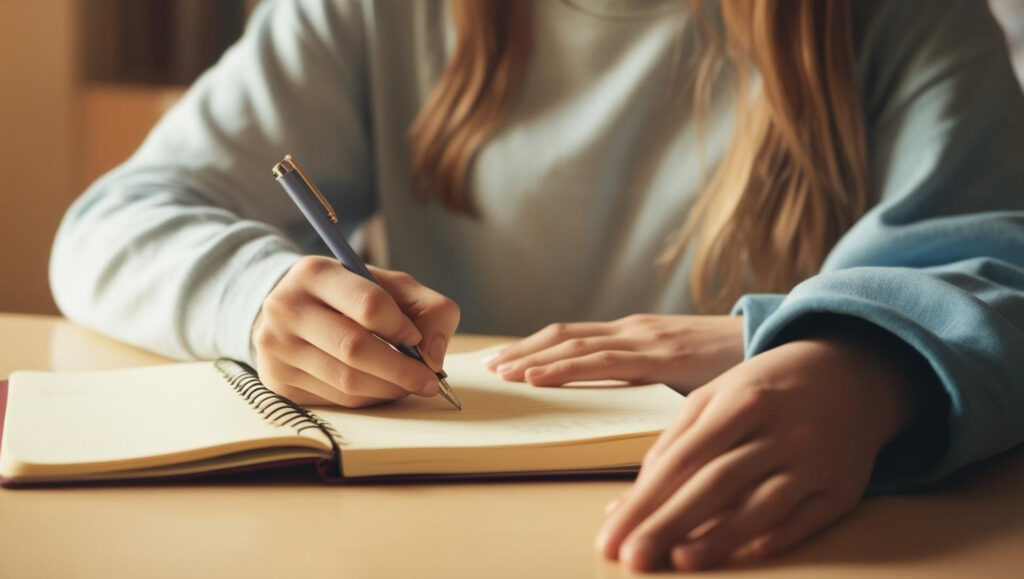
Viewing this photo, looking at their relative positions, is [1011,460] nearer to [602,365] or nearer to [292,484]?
[602,365]

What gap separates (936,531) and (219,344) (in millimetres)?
487

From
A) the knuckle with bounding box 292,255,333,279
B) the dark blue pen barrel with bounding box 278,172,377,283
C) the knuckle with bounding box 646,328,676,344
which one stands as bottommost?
the knuckle with bounding box 646,328,676,344

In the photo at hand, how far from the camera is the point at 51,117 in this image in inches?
82.6

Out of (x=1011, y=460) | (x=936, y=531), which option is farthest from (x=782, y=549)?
(x=1011, y=460)

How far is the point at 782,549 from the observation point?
0.43m

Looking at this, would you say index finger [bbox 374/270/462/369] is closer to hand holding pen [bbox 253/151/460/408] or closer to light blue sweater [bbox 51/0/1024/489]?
hand holding pen [bbox 253/151/460/408]

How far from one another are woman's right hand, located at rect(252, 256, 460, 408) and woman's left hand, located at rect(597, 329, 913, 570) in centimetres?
17

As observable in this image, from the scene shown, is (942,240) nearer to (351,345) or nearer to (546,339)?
(546,339)

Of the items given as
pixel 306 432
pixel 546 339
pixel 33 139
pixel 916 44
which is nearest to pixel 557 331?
pixel 546 339

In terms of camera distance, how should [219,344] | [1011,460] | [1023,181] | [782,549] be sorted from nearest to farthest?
[782,549]
[1011,460]
[219,344]
[1023,181]

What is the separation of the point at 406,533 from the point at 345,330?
167 mm

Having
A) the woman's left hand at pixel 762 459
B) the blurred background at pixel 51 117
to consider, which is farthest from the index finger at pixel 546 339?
the blurred background at pixel 51 117

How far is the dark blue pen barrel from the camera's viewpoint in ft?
1.96

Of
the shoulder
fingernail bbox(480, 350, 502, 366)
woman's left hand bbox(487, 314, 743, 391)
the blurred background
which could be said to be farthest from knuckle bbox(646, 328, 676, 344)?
the blurred background
